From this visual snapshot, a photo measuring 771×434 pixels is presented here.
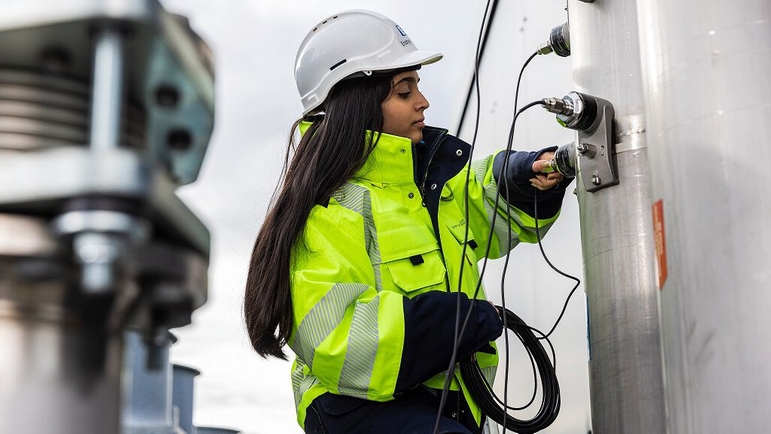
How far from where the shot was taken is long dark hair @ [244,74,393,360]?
8.25 feet

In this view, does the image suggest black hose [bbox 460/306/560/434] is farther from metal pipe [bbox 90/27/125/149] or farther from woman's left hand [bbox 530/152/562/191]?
metal pipe [bbox 90/27/125/149]

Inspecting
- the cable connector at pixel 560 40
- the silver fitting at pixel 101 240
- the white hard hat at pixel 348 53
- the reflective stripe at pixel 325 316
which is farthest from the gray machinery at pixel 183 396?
the silver fitting at pixel 101 240

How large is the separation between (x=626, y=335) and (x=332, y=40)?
4.63ft

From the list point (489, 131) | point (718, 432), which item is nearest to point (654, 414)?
point (718, 432)

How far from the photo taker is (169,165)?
452 mm

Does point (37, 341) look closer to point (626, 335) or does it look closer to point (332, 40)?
point (626, 335)

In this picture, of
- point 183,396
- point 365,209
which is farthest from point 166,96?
point 183,396

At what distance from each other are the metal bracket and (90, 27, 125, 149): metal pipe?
1.99 meters

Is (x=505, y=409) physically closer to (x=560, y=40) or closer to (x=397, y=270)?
(x=397, y=270)

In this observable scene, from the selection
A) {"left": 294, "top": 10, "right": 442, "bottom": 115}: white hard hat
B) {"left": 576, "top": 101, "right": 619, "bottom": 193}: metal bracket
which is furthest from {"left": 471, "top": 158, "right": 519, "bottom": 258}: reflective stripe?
{"left": 576, "top": 101, "right": 619, "bottom": 193}: metal bracket

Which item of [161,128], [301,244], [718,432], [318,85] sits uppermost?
→ [318,85]

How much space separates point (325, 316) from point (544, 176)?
2.76ft

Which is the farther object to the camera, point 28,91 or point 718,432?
point 718,432

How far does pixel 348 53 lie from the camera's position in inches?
117
